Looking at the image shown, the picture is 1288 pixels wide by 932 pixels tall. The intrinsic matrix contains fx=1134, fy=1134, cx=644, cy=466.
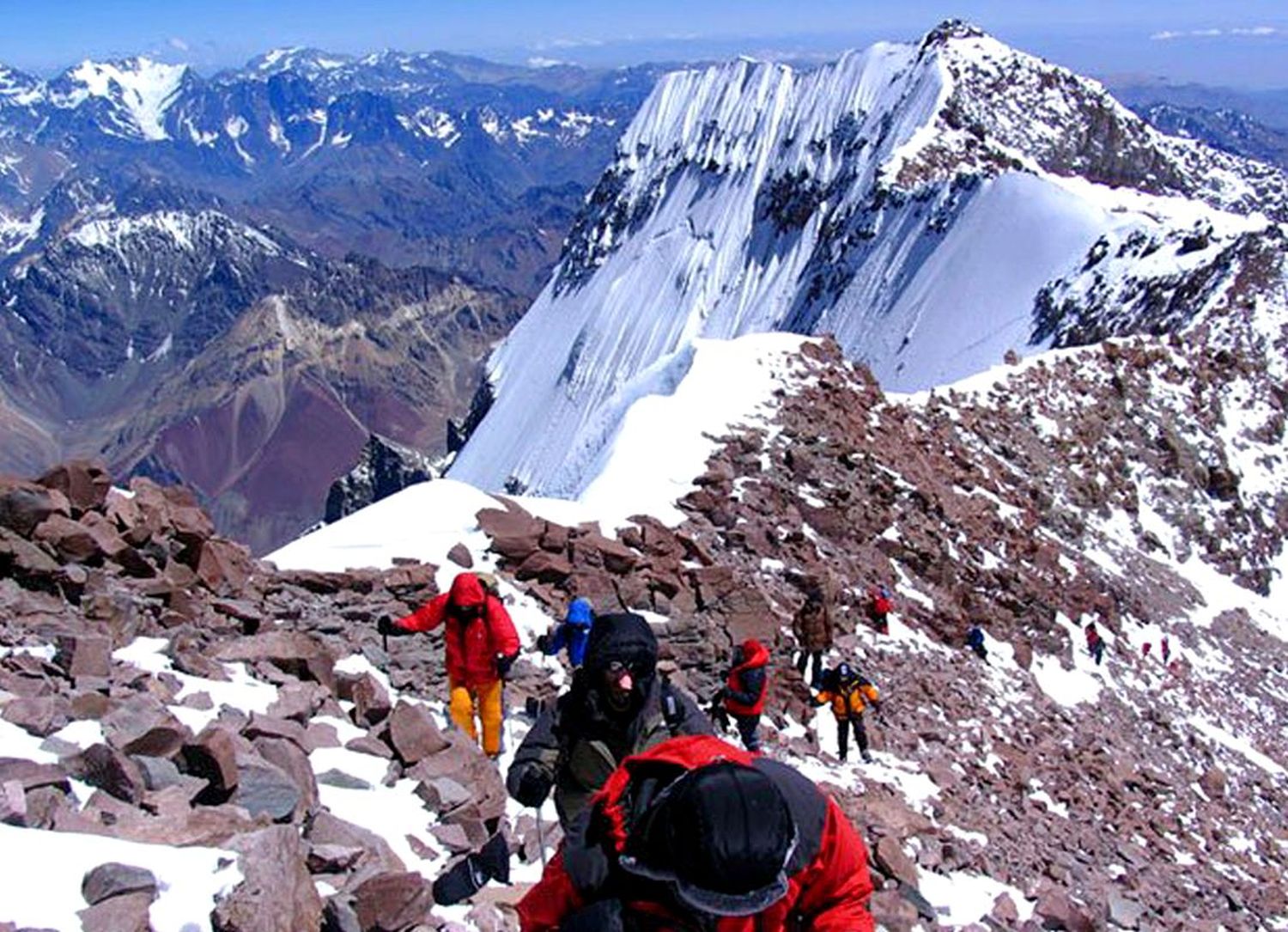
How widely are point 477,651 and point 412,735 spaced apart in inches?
49.1

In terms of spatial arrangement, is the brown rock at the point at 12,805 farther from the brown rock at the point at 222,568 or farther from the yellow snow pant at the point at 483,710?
the brown rock at the point at 222,568

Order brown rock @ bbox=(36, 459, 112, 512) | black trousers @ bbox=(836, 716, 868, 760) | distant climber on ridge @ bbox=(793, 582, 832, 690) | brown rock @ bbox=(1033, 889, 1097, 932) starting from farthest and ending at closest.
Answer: distant climber on ridge @ bbox=(793, 582, 832, 690)
black trousers @ bbox=(836, 716, 868, 760)
brown rock @ bbox=(36, 459, 112, 512)
brown rock @ bbox=(1033, 889, 1097, 932)

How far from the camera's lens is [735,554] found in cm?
2003

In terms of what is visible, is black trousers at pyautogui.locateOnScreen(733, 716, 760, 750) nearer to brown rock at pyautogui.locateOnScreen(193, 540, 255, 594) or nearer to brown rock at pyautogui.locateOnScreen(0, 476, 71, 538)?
brown rock at pyautogui.locateOnScreen(193, 540, 255, 594)

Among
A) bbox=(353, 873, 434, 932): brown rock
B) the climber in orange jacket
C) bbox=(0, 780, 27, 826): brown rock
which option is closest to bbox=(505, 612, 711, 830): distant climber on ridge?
bbox=(353, 873, 434, 932): brown rock

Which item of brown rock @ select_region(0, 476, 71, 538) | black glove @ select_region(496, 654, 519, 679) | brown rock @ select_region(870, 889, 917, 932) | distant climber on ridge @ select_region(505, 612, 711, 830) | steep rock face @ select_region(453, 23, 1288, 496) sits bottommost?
steep rock face @ select_region(453, 23, 1288, 496)

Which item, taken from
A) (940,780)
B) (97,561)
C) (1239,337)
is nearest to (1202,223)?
(1239,337)

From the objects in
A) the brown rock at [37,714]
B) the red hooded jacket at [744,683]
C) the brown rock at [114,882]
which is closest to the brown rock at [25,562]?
the brown rock at [37,714]

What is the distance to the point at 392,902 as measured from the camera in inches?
296

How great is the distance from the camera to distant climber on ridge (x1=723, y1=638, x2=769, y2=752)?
42.8 ft

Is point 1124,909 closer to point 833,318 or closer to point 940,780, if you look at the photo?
point 940,780

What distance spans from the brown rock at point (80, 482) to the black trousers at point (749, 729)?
8000 mm

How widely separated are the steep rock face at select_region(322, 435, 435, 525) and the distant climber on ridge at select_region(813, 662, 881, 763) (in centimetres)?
15635

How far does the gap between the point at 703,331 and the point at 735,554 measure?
95392 millimetres
